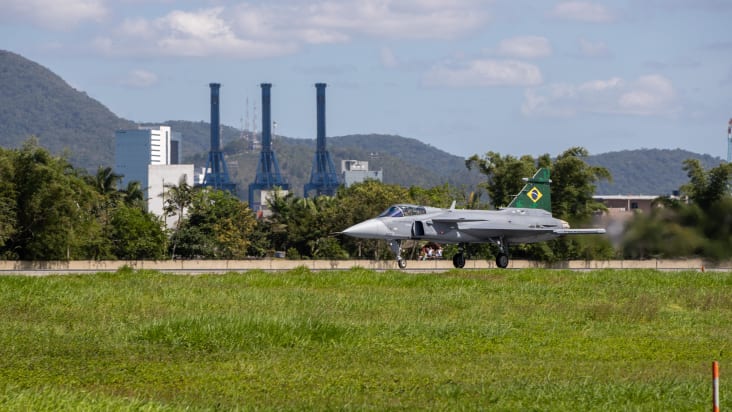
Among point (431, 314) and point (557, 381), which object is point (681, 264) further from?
point (557, 381)

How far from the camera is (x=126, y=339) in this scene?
19703 millimetres

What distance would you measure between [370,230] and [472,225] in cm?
510

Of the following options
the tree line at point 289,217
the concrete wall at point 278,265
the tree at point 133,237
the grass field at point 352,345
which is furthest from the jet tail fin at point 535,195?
the tree at point 133,237

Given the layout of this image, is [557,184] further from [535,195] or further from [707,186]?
[707,186]

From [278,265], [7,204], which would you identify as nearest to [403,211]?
[278,265]

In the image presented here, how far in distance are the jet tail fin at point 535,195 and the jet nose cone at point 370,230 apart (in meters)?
8.67

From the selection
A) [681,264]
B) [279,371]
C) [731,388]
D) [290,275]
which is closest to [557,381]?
[731,388]

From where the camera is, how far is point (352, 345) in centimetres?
1981

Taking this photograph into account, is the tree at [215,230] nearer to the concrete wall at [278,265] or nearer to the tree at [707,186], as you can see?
the concrete wall at [278,265]

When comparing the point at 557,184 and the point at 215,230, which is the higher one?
the point at 557,184

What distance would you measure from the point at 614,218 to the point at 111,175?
58450mm

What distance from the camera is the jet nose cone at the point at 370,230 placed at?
44719 mm

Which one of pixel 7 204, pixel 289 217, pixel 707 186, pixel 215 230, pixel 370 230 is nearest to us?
pixel 370 230

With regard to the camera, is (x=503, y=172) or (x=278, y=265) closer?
(x=278, y=265)
